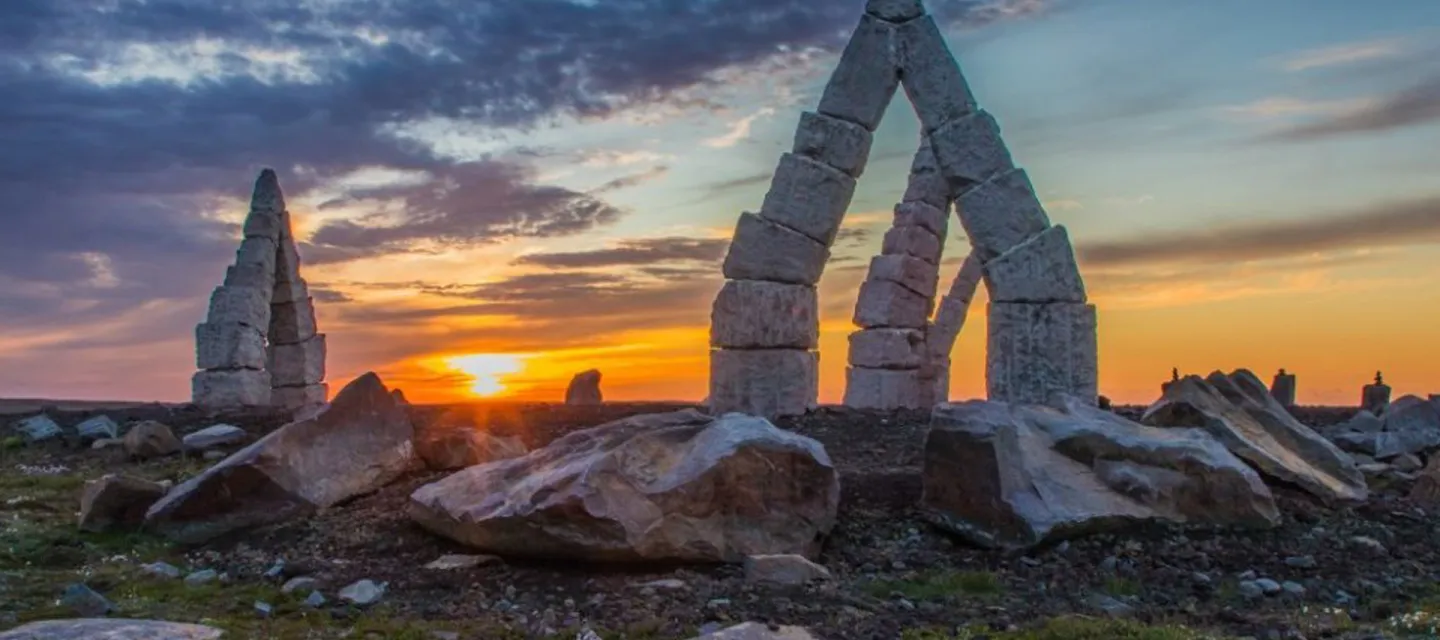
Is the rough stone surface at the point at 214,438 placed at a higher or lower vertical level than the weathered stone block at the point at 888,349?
lower

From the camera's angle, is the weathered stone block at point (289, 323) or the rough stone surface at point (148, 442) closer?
the rough stone surface at point (148, 442)

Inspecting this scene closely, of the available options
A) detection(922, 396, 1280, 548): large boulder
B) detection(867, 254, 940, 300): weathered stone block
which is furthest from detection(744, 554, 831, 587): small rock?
detection(867, 254, 940, 300): weathered stone block

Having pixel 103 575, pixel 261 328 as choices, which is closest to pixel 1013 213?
pixel 103 575

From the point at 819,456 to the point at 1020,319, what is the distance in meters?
6.41

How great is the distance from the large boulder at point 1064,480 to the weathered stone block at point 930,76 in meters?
6.23

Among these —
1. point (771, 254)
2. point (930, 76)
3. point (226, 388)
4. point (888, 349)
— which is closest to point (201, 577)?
point (771, 254)

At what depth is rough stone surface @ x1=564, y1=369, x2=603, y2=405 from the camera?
22.0 meters

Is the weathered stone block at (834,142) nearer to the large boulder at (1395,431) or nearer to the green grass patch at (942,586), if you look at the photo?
the large boulder at (1395,431)

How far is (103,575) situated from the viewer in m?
7.47

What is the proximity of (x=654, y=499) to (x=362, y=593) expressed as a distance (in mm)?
1737

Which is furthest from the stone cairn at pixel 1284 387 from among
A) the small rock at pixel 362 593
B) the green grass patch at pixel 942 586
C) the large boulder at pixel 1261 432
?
the small rock at pixel 362 593

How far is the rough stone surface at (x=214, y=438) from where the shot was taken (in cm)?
1334

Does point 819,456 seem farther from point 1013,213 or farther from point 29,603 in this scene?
point 1013,213

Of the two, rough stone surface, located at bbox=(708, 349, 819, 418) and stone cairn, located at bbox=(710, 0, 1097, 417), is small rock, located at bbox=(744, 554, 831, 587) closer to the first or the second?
stone cairn, located at bbox=(710, 0, 1097, 417)
